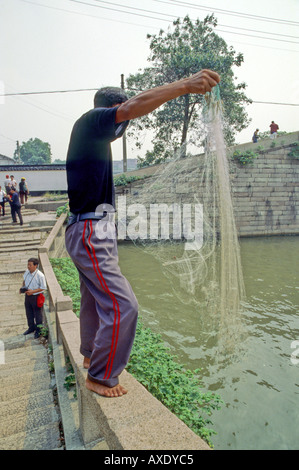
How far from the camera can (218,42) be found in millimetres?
20328

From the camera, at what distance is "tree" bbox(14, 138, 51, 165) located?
8512cm

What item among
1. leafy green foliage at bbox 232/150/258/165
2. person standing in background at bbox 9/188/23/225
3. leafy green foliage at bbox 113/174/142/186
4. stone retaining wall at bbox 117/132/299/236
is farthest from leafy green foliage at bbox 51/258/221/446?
leafy green foliage at bbox 232/150/258/165

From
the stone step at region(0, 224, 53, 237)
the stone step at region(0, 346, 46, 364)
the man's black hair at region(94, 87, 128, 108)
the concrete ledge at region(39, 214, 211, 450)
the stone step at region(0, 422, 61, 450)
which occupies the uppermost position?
the man's black hair at region(94, 87, 128, 108)

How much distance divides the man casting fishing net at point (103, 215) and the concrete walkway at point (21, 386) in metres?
1.18

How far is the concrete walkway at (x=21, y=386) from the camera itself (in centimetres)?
269

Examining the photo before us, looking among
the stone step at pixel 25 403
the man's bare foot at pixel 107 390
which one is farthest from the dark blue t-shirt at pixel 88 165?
the stone step at pixel 25 403

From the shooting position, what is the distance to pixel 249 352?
635cm

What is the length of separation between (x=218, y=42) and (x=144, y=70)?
511cm

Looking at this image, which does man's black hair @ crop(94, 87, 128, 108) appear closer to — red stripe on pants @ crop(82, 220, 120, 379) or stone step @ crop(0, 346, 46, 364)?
red stripe on pants @ crop(82, 220, 120, 379)

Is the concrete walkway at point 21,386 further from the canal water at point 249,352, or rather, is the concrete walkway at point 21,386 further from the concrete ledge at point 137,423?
the canal water at point 249,352

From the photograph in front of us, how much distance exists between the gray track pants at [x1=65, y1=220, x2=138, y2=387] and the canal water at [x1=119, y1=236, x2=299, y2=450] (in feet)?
9.96

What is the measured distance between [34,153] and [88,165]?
303 ft
